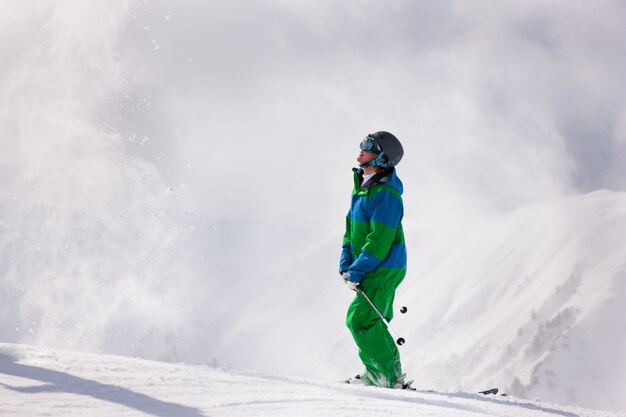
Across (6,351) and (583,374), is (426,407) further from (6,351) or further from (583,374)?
(583,374)

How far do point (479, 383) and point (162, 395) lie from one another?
199468mm

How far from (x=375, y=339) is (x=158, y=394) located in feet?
11.8

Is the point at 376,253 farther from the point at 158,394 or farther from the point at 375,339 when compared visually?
the point at 158,394

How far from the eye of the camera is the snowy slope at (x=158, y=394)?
3906 mm

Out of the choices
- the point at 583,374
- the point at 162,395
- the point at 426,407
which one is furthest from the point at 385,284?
the point at 583,374

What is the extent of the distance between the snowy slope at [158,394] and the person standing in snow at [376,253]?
1835 mm

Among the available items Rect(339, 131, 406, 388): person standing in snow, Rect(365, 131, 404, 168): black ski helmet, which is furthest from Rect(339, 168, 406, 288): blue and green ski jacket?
Rect(365, 131, 404, 168): black ski helmet

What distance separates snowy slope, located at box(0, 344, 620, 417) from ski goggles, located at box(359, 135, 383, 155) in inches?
122

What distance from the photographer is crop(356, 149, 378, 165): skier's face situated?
304 inches

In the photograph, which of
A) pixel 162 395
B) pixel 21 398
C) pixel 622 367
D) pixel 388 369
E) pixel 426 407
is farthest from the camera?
pixel 622 367

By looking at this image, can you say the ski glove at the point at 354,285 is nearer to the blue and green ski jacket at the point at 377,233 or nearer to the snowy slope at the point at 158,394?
the blue and green ski jacket at the point at 377,233

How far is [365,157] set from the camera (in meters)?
7.76

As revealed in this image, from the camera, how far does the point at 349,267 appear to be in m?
7.62

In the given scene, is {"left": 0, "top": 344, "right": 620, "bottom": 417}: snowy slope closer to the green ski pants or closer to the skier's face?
the green ski pants
